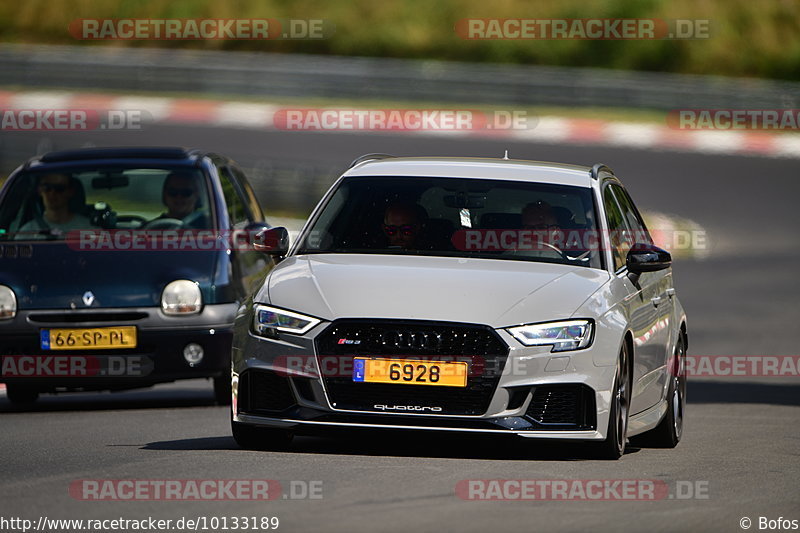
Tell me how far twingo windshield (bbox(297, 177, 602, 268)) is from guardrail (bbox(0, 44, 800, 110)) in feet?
81.6

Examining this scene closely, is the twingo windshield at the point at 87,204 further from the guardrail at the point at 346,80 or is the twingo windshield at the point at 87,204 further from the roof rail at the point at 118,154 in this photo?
the guardrail at the point at 346,80

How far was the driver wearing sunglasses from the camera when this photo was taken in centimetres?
912

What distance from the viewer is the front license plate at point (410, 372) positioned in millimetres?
8047

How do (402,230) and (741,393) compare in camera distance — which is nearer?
(402,230)

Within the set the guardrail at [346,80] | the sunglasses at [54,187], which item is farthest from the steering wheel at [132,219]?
the guardrail at [346,80]

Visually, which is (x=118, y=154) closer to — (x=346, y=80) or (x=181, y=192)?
(x=181, y=192)

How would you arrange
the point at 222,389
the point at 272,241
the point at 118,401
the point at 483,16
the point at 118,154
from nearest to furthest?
1. the point at 272,241
2. the point at 222,389
3. the point at 118,154
4. the point at 118,401
5. the point at 483,16

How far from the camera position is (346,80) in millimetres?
35312

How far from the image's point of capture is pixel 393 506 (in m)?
6.82

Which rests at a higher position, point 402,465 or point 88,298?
point 88,298

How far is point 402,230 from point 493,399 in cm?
143

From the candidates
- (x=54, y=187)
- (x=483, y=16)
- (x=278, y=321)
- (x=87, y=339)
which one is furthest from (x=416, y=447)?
(x=483, y=16)

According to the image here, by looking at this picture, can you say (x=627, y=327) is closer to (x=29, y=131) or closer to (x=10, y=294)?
(x=10, y=294)

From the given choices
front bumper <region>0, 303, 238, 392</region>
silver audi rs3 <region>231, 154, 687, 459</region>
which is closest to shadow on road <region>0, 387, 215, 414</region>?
front bumper <region>0, 303, 238, 392</region>
